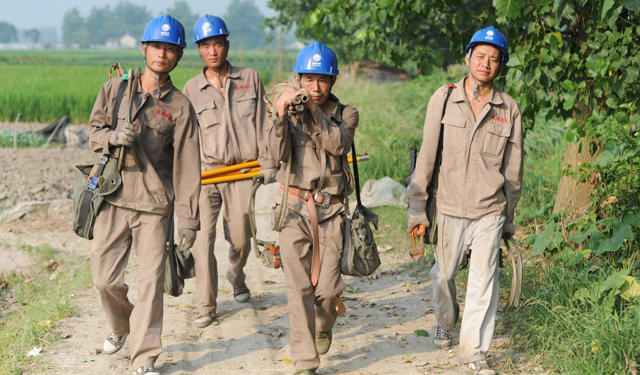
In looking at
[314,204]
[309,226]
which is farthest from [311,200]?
[309,226]

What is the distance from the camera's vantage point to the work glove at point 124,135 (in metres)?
3.68

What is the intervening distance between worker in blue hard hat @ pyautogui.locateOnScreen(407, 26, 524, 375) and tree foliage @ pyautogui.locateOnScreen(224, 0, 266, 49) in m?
111

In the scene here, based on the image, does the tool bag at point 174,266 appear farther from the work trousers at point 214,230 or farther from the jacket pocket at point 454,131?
the jacket pocket at point 454,131

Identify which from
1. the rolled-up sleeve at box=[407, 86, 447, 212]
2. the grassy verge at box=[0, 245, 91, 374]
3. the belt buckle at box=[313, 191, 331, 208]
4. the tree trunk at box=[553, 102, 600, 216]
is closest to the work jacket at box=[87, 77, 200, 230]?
the belt buckle at box=[313, 191, 331, 208]

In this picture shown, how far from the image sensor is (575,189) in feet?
18.5

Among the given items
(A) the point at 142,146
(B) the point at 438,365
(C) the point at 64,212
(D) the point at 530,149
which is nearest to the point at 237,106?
(A) the point at 142,146

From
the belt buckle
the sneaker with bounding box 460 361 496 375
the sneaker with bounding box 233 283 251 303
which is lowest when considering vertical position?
the sneaker with bounding box 233 283 251 303

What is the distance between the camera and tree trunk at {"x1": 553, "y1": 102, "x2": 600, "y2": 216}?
18.2ft

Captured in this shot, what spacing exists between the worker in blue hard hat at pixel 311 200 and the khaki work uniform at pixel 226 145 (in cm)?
118

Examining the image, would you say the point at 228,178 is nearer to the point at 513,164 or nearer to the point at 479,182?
the point at 479,182

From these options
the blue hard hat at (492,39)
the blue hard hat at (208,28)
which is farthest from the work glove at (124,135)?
the blue hard hat at (492,39)

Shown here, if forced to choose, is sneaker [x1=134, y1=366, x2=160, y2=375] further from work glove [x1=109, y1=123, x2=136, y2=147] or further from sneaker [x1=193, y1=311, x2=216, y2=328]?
work glove [x1=109, y1=123, x2=136, y2=147]

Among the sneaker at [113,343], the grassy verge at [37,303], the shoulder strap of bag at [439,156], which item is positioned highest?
the shoulder strap of bag at [439,156]

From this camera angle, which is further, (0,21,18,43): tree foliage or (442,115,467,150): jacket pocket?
(0,21,18,43): tree foliage
